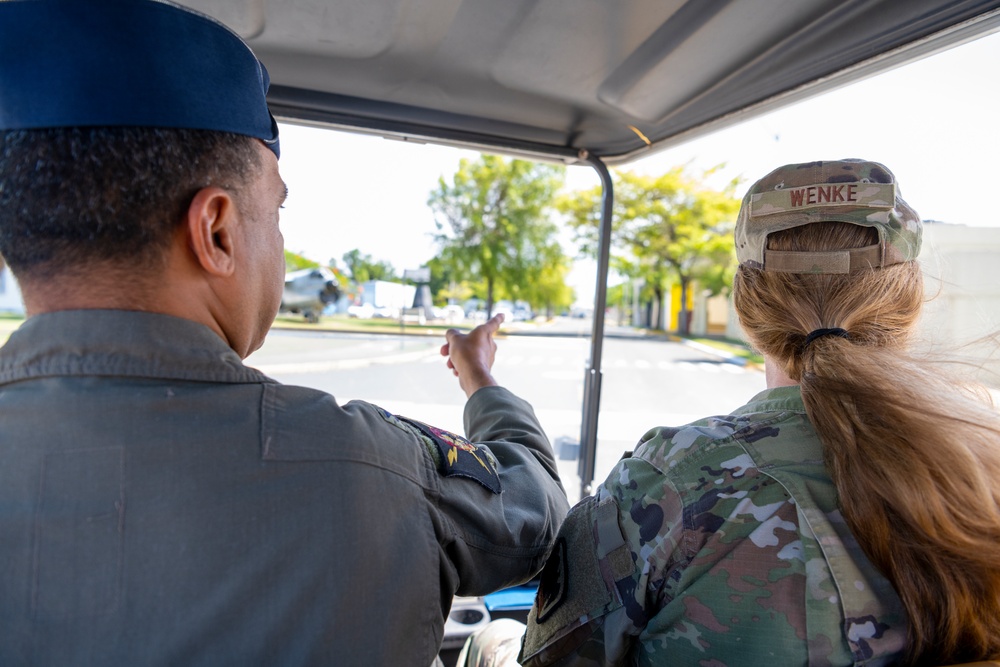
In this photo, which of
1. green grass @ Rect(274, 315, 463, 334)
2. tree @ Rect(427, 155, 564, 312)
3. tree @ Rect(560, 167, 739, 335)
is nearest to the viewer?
green grass @ Rect(274, 315, 463, 334)

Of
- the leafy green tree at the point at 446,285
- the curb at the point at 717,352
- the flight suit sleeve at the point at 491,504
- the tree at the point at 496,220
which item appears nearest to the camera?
→ the flight suit sleeve at the point at 491,504

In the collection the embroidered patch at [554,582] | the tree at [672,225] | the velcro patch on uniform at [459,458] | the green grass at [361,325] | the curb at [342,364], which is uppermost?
the tree at [672,225]

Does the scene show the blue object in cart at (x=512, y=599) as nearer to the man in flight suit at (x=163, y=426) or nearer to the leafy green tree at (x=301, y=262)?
the leafy green tree at (x=301, y=262)

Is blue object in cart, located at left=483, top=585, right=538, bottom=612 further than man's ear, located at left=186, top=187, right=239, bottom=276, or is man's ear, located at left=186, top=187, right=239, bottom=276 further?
blue object in cart, located at left=483, top=585, right=538, bottom=612

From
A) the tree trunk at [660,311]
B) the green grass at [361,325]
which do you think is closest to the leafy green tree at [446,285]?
the green grass at [361,325]

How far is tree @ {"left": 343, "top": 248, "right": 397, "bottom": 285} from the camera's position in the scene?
2598 millimetres

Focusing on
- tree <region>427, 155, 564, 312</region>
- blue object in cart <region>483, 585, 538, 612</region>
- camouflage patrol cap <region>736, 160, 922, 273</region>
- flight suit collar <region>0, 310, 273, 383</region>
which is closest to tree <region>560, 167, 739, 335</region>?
tree <region>427, 155, 564, 312</region>

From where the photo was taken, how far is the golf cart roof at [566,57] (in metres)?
1.53

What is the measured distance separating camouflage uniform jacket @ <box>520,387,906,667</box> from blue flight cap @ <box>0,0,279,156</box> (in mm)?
918

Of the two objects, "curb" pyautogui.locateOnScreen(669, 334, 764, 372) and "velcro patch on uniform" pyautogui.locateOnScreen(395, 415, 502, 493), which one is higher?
"velcro patch on uniform" pyautogui.locateOnScreen(395, 415, 502, 493)

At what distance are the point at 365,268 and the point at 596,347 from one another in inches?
38.2

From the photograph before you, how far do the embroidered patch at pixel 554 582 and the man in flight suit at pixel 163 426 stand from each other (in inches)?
12.2

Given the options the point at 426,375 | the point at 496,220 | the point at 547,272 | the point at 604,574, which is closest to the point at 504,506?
the point at 604,574

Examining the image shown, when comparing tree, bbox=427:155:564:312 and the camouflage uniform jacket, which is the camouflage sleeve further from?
tree, bbox=427:155:564:312
